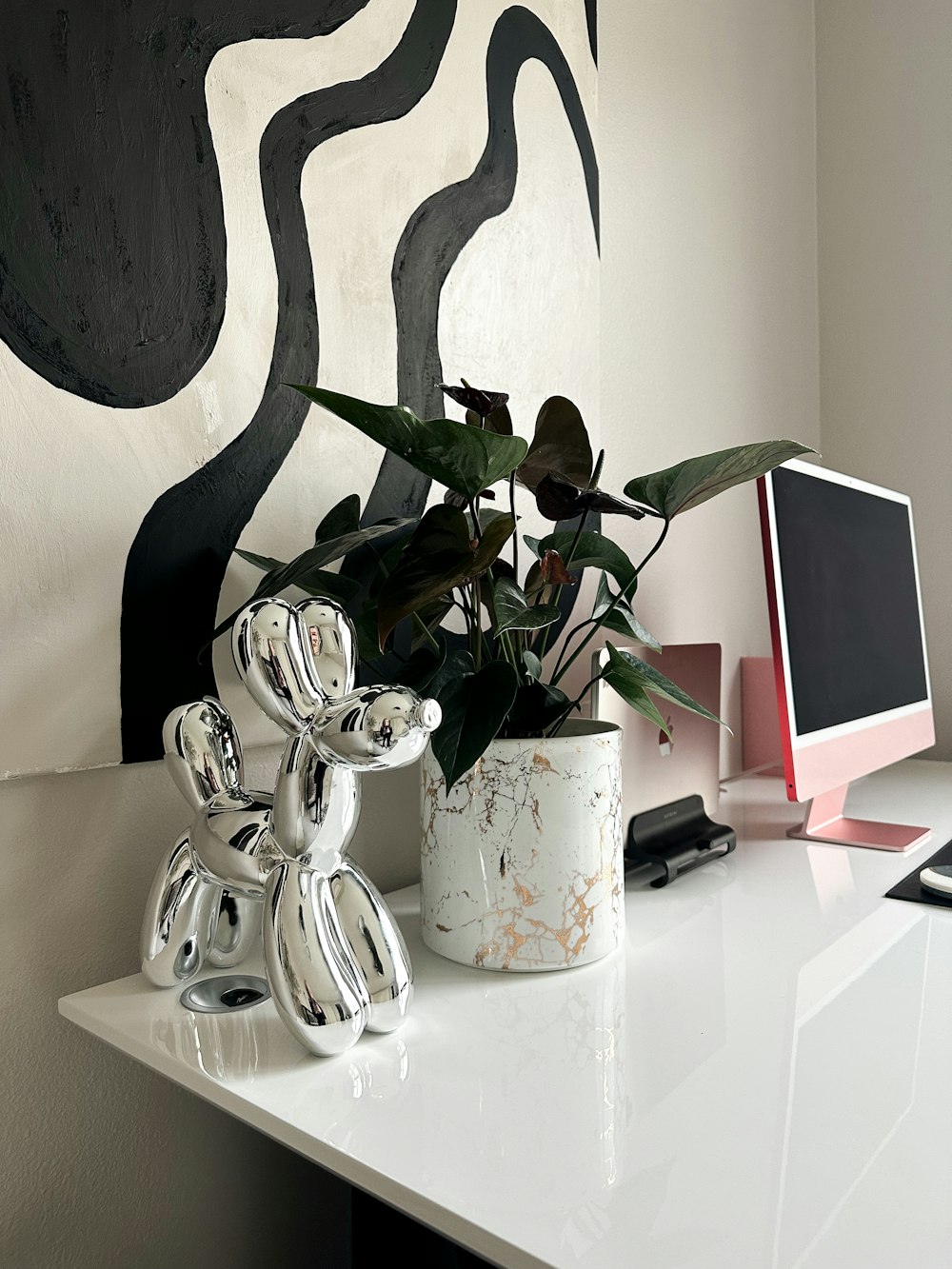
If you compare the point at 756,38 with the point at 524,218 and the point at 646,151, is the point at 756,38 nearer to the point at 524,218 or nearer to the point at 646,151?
the point at 646,151

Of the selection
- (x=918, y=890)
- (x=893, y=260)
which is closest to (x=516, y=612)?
(x=918, y=890)

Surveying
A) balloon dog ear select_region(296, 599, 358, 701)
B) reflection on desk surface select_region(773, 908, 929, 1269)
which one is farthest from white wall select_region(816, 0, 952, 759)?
balloon dog ear select_region(296, 599, 358, 701)

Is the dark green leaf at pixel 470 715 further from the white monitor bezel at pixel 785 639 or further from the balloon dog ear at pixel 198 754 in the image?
the white monitor bezel at pixel 785 639

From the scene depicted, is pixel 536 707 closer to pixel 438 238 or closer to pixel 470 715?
pixel 470 715

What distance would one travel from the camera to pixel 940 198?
174 cm

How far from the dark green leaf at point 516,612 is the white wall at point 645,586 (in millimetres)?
317

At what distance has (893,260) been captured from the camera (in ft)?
5.87

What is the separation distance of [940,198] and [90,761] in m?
1.75

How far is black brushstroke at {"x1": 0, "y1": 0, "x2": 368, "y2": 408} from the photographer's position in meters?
0.68

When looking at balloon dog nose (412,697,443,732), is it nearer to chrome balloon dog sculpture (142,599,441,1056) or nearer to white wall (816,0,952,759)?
chrome balloon dog sculpture (142,599,441,1056)

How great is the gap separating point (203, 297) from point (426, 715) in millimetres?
447

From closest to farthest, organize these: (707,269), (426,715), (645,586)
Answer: (426,715) < (645,586) < (707,269)

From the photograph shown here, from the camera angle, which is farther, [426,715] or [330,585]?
[330,585]

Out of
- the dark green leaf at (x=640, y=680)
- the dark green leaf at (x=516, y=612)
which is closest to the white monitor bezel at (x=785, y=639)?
the dark green leaf at (x=640, y=680)
